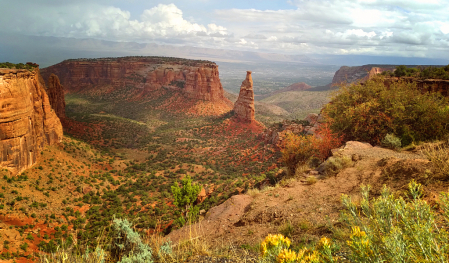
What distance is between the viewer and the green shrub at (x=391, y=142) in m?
13.0

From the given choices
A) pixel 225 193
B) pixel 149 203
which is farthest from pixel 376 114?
pixel 149 203

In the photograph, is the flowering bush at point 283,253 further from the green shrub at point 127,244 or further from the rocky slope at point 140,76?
the rocky slope at point 140,76

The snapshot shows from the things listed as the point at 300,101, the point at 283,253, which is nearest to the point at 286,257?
the point at 283,253

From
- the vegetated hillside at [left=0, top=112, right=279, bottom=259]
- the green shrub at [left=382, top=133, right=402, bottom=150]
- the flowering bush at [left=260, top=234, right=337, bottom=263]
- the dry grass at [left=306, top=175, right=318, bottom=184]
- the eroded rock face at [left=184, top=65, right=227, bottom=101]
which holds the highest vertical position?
the eroded rock face at [left=184, top=65, right=227, bottom=101]

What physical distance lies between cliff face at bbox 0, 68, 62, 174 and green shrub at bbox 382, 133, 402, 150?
2366cm

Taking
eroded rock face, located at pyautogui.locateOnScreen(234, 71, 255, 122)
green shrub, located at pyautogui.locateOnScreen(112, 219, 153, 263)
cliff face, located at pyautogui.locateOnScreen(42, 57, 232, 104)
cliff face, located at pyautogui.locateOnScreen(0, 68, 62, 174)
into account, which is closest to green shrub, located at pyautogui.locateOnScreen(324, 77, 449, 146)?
green shrub, located at pyautogui.locateOnScreen(112, 219, 153, 263)

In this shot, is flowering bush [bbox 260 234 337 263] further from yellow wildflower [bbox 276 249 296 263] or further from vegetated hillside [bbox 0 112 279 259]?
vegetated hillside [bbox 0 112 279 259]

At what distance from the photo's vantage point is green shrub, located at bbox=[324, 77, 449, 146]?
43.4 ft

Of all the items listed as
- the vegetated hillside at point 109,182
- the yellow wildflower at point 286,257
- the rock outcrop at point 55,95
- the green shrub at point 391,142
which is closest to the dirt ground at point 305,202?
the green shrub at point 391,142

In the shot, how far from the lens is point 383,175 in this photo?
8664mm

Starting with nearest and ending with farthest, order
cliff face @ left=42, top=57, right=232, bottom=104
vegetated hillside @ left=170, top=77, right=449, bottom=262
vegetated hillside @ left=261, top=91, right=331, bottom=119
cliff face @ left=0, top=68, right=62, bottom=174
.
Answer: vegetated hillside @ left=170, top=77, right=449, bottom=262
cliff face @ left=0, top=68, right=62, bottom=174
cliff face @ left=42, top=57, right=232, bottom=104
vegetated hillside @ left=261, top=91, right=331, bottom=119

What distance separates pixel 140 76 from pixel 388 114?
79348 millimetres

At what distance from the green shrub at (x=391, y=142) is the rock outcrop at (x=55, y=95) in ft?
121

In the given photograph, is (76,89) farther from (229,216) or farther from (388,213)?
(388,213)
